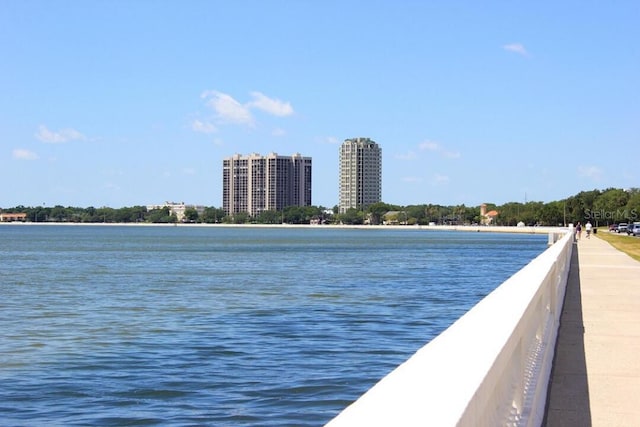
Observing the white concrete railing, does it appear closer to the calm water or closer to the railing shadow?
the railing shadow

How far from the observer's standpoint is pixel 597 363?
441 inches

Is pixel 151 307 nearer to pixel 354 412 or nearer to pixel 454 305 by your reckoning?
pixel 454 305

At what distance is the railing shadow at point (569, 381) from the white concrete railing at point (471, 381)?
0.55 feet

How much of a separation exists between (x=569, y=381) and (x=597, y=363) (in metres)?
1.44

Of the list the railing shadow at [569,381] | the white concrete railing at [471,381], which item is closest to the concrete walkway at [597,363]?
the railing shadow at [569,381]

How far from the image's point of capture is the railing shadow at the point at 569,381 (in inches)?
320

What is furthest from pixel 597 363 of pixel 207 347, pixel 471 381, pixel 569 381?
pixel 207 347

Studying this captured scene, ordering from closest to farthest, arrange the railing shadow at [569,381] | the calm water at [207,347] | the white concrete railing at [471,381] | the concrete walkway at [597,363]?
the white concrete railing at [471,381]
the railing shadow at [569,381]
the concrete walkway at [597,363]
the calm water at [207,347]

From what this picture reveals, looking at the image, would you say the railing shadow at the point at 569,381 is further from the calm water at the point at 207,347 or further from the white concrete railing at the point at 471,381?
the calm water at the point at 207,347

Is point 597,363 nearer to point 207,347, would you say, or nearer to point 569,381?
point 569,381

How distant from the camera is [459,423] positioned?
312 centimetres

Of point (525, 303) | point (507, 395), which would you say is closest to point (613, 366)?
point (525, 303)

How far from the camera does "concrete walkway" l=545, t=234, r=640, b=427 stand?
8.30 meters

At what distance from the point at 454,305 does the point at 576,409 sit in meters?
20.9
